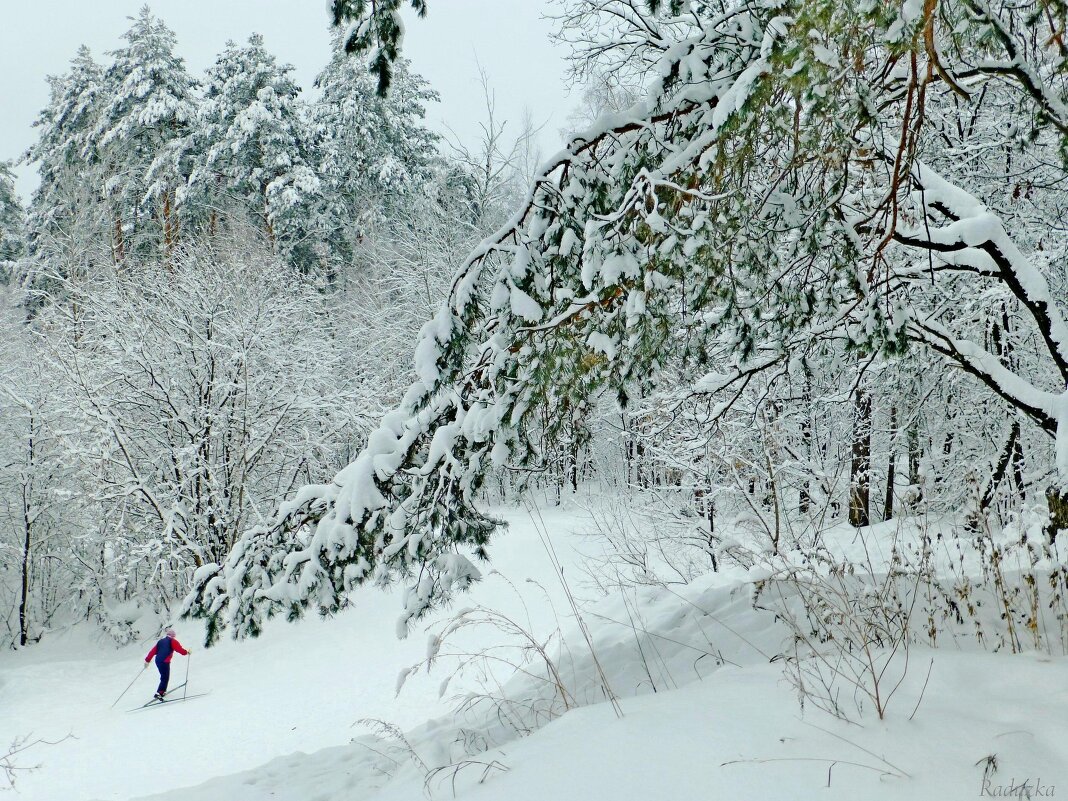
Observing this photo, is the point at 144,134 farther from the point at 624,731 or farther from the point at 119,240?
the point at 624,731

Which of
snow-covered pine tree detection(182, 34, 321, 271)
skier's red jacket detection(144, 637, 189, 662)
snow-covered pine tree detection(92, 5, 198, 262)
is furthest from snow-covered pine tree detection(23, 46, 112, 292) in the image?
skier's red jacket detection(144, 637, 189, 662)

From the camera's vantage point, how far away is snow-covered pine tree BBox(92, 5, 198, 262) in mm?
20812

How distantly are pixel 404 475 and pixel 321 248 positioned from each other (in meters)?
20.8

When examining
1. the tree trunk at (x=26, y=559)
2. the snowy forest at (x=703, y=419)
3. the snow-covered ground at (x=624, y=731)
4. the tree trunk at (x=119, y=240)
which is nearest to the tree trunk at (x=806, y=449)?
the snowy forest at (x=703, y=419)

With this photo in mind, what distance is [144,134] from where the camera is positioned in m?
21.6

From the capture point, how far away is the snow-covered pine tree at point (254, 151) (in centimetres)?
2038

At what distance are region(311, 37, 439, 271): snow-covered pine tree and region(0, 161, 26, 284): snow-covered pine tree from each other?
1334 centimetres

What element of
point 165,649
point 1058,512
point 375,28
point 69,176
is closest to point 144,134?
point 69,176

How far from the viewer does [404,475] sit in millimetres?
3883

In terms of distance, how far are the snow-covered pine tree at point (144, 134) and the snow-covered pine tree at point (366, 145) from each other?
4.34 metres

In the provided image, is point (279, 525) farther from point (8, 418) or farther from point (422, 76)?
point (422, 76)

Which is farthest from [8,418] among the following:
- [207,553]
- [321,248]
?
[321,248]

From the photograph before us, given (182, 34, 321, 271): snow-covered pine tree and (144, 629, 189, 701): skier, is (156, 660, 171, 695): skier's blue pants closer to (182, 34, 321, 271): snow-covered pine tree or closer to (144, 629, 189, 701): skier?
(144, 629, 189, 701): skier

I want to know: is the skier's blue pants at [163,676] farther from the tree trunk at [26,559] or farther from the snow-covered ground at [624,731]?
the tree trunk at [26,559]
